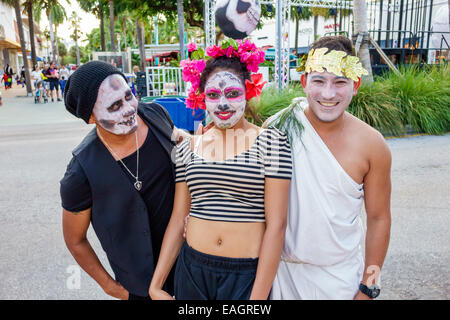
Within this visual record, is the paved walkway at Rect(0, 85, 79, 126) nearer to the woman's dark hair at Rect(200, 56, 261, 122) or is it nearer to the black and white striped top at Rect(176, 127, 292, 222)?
the woman's dark hair at Rect(200, 56, 261, 122)

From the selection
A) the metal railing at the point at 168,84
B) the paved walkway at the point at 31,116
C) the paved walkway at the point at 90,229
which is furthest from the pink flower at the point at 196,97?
the paved walkway at the point at 31,116

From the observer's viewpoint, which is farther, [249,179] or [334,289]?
[334,289]

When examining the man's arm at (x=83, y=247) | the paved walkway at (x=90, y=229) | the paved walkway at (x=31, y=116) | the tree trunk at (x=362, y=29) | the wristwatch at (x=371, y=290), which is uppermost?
the tree trunk at (x=362, y=29)

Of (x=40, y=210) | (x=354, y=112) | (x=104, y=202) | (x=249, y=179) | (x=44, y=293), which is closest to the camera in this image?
(x=249, y=179)

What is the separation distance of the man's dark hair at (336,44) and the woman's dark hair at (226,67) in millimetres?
416

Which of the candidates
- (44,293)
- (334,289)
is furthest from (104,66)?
(44,293)

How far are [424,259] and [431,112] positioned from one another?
6696mm

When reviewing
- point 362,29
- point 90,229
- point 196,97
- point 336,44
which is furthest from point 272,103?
point 196,97

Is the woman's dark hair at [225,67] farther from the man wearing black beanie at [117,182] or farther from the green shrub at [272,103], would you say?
the green shrub at [272,103]

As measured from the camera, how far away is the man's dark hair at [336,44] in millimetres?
1952

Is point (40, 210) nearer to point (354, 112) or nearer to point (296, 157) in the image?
point (296, 157)

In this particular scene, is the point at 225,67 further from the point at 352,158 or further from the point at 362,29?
the point at 362,29

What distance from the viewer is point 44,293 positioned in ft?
10.3

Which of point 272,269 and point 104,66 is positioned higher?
point 104,66
